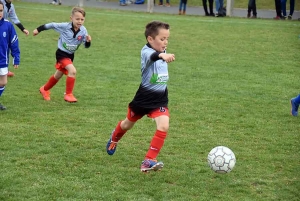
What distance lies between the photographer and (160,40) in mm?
5906

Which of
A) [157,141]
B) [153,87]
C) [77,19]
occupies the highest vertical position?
[77,19]

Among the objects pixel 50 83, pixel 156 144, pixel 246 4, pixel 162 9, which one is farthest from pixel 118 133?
pixel 246 4

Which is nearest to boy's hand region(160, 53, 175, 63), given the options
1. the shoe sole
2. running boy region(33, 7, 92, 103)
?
the shoe sole

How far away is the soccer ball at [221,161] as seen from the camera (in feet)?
18.2

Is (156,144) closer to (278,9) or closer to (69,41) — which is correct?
(69,41)

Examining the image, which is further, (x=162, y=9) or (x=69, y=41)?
(x=162, y=9)

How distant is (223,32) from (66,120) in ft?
34.0

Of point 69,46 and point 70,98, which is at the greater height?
point 69,46

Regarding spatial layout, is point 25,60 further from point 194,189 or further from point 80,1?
point 80,1

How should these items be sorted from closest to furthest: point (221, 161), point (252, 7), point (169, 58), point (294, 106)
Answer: point (169, 58) → point (221, 161) → point (294, 106) → point (252, 7)

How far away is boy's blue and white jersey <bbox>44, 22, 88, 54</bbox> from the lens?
9031mm

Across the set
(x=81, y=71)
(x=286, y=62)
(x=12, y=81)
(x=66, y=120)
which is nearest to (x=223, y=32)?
(x=286, y=62)

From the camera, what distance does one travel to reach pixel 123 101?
9242mm

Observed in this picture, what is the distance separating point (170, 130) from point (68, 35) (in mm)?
2589
